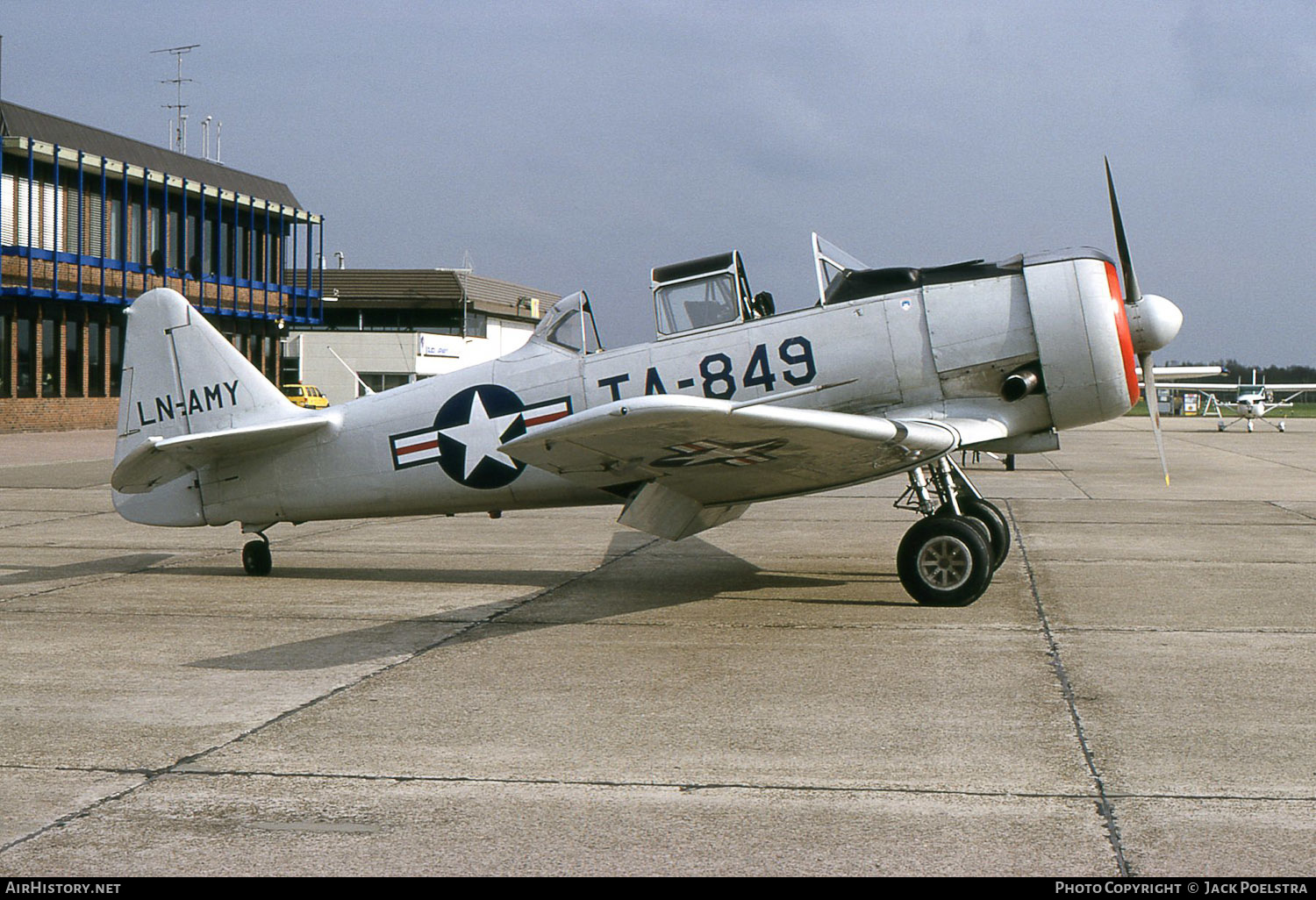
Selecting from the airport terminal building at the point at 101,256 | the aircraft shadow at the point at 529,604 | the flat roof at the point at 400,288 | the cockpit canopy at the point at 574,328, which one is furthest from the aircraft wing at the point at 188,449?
the flat roof at the point at 400,288

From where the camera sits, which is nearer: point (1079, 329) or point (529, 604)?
point (1079, 329)

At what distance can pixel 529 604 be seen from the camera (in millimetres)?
8594

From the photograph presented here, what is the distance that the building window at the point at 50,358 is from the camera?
38.8 metres

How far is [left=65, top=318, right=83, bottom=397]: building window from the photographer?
40.0 metres

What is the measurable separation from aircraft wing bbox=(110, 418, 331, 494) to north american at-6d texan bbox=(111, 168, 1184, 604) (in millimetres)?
20

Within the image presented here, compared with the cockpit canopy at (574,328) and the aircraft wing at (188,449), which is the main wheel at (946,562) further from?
the aircraft wing at (188,449)

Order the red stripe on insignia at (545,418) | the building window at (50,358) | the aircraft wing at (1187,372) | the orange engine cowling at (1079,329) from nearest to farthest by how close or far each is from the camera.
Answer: the orange engine cowling at (1079,329)
the red stripe on insignia at (545,418)
the aircraft wing at (1187,372)
the building window at (50,358)

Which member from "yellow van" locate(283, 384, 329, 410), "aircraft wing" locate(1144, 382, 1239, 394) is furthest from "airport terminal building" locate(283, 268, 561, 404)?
"aircraft wing" locate(1144, 382, 1239, 394)

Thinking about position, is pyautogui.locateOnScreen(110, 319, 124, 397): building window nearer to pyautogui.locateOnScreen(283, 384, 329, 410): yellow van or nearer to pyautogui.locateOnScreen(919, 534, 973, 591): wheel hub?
pyautogui.locateOnScreen(283, 384, 329, 410): yellow van

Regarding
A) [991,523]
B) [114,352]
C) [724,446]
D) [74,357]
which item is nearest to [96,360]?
[114,352]

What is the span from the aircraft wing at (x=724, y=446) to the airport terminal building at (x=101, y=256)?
→ 1330 inches

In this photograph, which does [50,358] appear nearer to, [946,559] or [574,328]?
[574,328]

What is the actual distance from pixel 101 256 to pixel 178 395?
33028 mm
